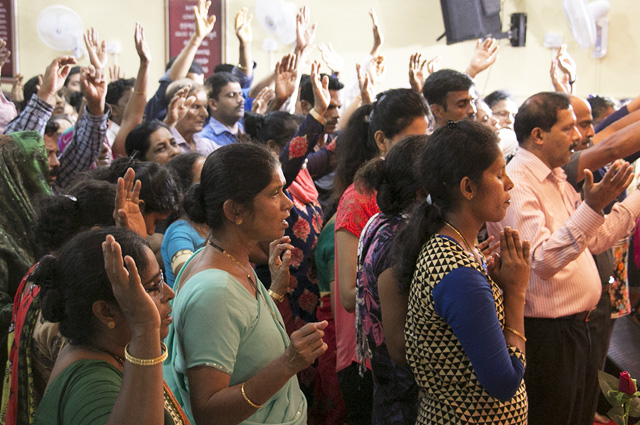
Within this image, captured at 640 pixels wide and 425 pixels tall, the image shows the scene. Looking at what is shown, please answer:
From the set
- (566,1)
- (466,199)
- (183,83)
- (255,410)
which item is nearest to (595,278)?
(466,199)

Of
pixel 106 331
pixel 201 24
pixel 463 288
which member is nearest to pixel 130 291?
pixel 106 331

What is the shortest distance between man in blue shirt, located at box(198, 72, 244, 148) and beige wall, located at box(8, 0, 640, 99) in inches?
116

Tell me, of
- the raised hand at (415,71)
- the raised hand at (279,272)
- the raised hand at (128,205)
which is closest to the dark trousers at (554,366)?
the raised hand at (279,272)

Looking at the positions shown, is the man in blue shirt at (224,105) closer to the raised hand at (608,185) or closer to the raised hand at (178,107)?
the raised hand at (178,107)

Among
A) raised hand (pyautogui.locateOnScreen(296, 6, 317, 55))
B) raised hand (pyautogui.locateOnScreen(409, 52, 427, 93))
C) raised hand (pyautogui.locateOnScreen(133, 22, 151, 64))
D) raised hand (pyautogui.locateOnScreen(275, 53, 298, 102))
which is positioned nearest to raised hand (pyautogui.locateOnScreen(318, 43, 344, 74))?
raised hand (pyautogui.locateOnScreen(296, 6, 317, 55))

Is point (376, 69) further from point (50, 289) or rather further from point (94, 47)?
point (50, 289)

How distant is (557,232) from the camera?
1993 millimetres

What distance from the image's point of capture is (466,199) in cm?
148

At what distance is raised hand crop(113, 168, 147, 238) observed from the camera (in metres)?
1.69

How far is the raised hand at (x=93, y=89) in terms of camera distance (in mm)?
2697

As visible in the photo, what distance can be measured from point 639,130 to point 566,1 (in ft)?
14.9

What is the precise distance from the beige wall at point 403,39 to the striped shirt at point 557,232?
16.1 ft

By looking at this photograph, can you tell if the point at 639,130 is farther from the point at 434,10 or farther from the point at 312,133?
the point at 434,10

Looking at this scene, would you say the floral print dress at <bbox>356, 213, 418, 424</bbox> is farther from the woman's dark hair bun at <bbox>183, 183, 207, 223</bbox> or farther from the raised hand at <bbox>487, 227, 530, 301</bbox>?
the woman's dark hair bun at <bbox>183, 183, 207, 223</bbox>
